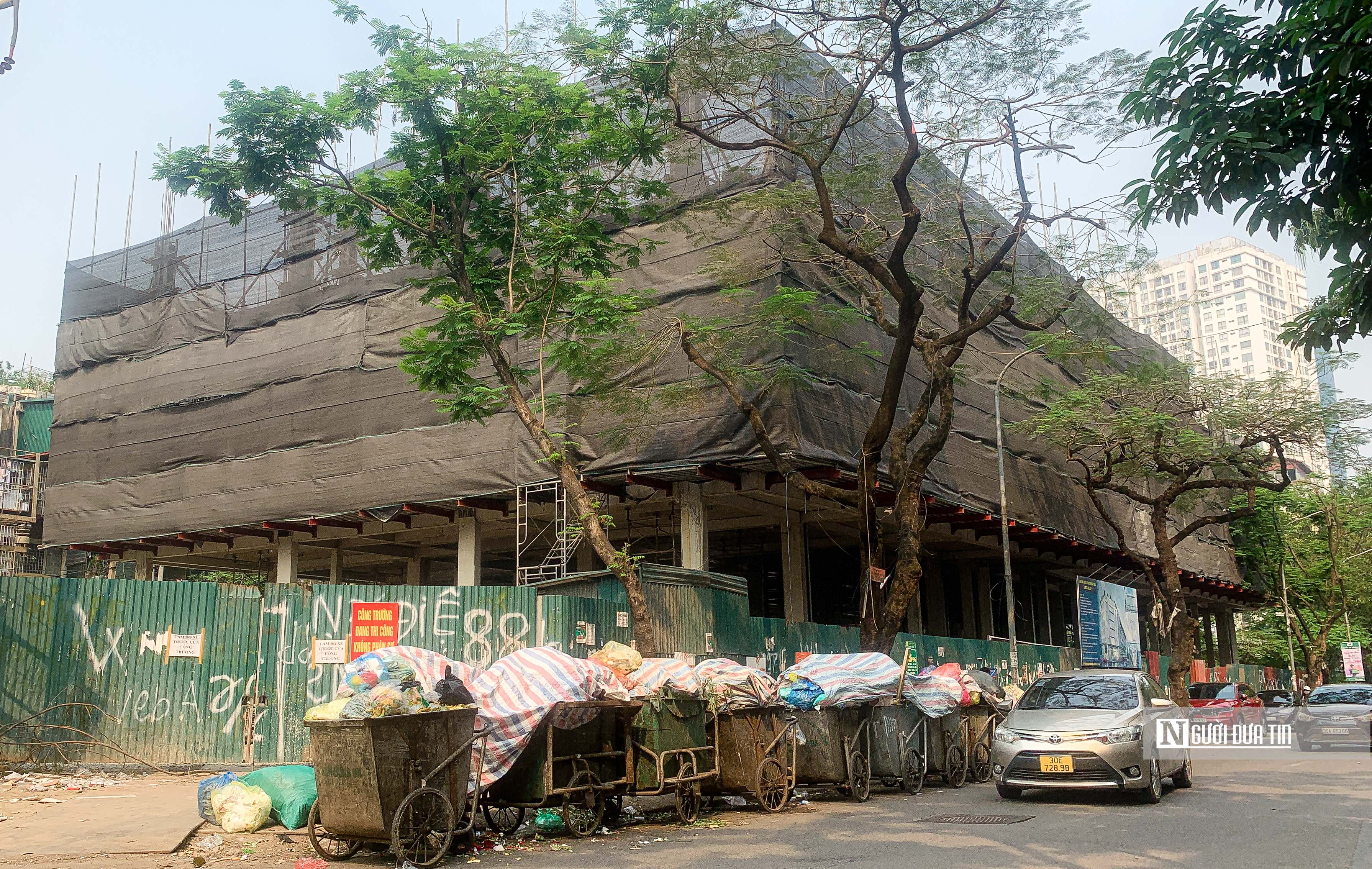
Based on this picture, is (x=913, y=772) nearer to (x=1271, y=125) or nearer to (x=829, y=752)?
(x=829, y=752)

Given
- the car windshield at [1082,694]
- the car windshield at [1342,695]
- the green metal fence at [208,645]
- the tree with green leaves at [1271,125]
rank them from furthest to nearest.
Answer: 1. the car windshield at [1342,695]
2. the green metal fence at [208,645]
3. the car windshield at [1082,694]
4. the tree with green leaves at [1271,125]

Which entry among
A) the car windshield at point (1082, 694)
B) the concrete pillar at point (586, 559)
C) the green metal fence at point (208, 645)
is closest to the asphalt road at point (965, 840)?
the car windshield at point (1082, 694)

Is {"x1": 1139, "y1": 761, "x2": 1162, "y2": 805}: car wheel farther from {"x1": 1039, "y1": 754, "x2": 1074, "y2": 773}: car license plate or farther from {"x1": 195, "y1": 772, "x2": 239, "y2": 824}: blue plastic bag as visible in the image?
{"x1": 195, "y1": 772, "x2": 239, "y2": 824}: blue plastic bag

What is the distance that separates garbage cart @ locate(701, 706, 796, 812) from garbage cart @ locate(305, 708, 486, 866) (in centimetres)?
376

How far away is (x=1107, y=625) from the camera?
3372cm

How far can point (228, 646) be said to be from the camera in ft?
47.9

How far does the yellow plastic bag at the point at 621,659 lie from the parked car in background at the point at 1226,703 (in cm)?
1822

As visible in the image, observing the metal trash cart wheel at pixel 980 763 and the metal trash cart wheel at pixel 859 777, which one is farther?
the metal trash cart wheel at pixel 980 763

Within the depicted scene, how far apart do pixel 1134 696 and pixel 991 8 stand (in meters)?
10.1

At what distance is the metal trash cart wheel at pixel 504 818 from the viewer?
989cm

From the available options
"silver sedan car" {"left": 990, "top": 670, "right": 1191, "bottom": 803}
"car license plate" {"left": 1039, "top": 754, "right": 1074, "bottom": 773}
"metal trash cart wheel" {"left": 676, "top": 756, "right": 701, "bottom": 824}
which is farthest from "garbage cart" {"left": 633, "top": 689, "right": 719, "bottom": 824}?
"car license plate" {"left": 1039, "top": 754, "right": 1074, "bottom": 773}

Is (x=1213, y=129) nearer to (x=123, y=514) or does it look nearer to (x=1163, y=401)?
(x=1163, y=401)

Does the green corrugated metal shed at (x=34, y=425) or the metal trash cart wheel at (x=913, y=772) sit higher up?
the green corrugated metal shed at (x=34, y=425)

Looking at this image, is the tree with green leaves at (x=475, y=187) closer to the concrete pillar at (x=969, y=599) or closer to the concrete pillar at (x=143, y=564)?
the concrete pillar at (x=143, y=564)
